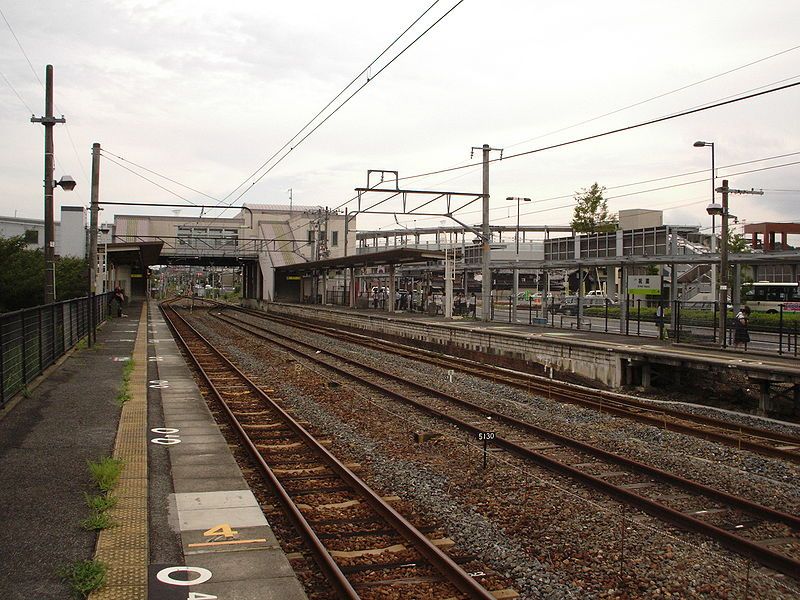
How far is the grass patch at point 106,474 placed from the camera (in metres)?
7.51

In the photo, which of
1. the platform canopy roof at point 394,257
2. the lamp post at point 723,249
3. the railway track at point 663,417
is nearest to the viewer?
the railway track at point 663,417

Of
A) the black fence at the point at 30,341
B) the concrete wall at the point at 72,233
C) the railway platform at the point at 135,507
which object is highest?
the concrete wall at the point at 72,233

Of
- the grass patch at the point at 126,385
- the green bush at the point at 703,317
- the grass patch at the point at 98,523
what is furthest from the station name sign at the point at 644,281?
the grass patch at the point at 98,523

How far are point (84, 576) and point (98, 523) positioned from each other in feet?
3.88

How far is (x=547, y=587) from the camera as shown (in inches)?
226

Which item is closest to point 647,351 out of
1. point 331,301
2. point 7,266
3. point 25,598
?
point 25,598

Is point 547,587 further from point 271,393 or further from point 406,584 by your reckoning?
point 271,393

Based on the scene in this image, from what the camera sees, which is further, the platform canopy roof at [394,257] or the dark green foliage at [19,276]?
the platform canopy roof at [394,257]

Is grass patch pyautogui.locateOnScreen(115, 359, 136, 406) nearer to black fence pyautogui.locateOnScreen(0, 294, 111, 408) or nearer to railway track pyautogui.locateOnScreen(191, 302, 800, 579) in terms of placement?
black fence pyautogui.locateOnScreen(0, 294, 111, 408)

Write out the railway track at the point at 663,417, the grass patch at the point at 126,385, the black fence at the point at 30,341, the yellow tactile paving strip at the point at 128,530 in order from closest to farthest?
the yellow tactile paving strip at the point at 128,530 → the railway track at the point at 663,417 → the black fence at the point at 30,341 → the grass patch at the point at 126,385

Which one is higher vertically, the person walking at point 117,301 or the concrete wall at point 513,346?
the person walking at point 117,301

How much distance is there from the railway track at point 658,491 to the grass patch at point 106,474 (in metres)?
5.29

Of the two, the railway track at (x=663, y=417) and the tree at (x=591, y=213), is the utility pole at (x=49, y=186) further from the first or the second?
the tree at (x=591, y=213)

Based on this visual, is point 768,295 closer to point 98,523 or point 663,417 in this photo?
point 663,417
